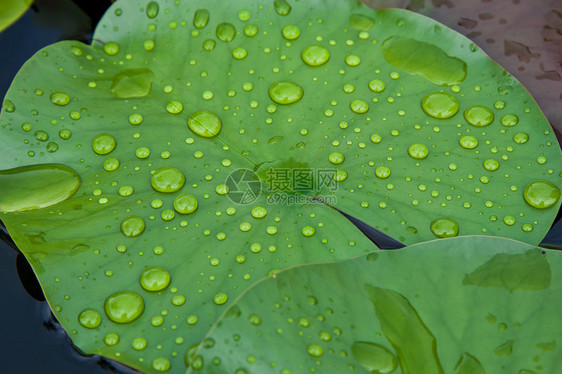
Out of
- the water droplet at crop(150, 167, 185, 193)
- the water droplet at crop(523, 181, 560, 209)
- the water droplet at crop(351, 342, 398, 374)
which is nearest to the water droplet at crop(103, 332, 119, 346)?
the water droplet at crop(150, 167, 185, 193)

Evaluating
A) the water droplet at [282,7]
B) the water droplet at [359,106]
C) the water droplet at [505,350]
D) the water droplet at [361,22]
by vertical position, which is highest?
the water droplet at [361,22]

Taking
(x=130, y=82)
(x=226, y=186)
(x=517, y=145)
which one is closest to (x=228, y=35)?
(x=130, y=82)

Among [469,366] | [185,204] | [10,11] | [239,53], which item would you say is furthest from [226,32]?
[469,366]

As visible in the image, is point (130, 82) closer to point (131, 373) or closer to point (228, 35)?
point (228, 35)

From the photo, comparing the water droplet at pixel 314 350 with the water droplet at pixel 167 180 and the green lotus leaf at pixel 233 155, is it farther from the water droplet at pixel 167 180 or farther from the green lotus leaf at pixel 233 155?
the water droplet at pixel 167 180

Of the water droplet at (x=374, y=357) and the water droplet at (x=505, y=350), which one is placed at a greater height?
the water droplet at (x=505, y=350)

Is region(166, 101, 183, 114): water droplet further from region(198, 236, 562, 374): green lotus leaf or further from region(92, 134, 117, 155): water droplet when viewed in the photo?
region(198, 236, 562, 374): green lotus leaf

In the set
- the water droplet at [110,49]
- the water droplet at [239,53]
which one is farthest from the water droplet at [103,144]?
the water droplet at [239,53]
